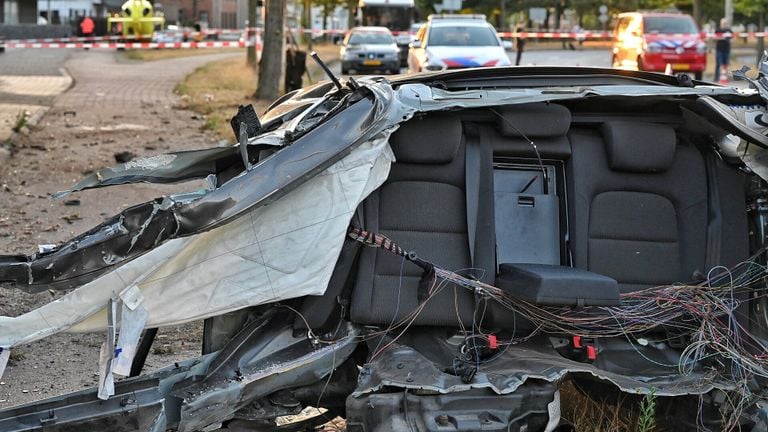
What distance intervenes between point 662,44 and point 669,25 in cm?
161

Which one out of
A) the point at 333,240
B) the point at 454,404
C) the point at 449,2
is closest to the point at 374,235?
the point at 333,240

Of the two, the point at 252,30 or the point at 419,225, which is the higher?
the point at 252,30

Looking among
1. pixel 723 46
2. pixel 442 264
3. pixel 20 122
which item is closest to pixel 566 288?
pixel 442 264

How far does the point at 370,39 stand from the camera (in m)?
33.6

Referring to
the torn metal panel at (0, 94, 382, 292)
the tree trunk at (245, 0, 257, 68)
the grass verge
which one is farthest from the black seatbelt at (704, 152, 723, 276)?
the tree trunk at (245, 0, 257, 68)

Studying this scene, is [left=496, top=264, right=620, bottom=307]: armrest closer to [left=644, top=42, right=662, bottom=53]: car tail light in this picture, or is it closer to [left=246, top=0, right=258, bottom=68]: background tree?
[left=644, top=42, right=662, bottom=53]: car tail light

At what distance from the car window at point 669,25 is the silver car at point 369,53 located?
28.3ft

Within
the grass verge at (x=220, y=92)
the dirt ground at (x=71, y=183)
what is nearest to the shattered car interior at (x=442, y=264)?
the dirt ground at (x=71, y=183)

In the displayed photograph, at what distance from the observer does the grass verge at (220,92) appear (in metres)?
16.6

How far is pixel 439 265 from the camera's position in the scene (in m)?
4.26

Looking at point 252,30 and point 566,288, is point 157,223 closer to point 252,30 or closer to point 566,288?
point 566,288

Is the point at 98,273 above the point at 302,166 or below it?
below

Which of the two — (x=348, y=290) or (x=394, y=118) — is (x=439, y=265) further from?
(x=394, y=118)

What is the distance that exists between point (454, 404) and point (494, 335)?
0.44 metres
